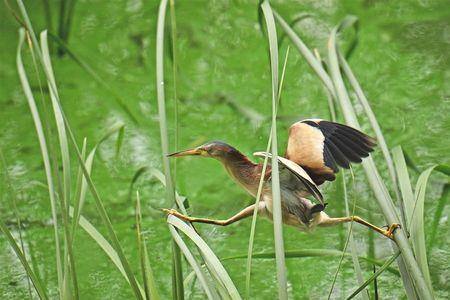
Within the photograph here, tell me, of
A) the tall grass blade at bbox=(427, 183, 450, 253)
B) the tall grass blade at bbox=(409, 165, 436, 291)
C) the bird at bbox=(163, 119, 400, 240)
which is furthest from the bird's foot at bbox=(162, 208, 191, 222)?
the tall grass blade at bbox=(427, 183, 450, 253)

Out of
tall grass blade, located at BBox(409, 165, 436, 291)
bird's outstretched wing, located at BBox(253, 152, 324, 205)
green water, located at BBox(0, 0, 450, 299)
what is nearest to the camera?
bird's outstretched wing, located at BBox(253, 152, 324, 205)

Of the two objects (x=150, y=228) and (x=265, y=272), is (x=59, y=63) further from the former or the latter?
(x=265, y=272)

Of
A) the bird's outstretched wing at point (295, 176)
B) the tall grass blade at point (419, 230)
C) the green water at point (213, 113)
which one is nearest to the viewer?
the bird's outstretched wing at point (295, 176)

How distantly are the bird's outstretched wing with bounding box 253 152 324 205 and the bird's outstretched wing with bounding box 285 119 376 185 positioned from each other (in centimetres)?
1

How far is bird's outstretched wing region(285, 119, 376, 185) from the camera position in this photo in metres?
0.84

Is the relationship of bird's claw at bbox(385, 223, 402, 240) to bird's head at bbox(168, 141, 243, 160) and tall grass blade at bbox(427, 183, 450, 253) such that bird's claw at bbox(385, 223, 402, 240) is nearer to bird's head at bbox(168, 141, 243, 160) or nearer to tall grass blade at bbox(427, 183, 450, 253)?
bird's head at bbox(168, 141, 243, 160)

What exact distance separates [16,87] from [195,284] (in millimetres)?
637

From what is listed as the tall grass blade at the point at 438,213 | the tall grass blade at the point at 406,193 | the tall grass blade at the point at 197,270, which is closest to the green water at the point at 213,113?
the tall grass blade at the point at 438,213

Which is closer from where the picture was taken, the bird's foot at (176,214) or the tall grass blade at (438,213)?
the bird's foot at (176,214)

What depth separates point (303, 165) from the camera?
847 mm

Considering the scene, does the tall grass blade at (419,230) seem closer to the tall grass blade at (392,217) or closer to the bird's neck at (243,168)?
→ the tall grass blade at (392,217)

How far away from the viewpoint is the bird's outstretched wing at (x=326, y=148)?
2.75 feet

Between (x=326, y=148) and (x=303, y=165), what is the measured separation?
0.09 ft

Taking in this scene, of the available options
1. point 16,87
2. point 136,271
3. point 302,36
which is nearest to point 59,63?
point 16,87
